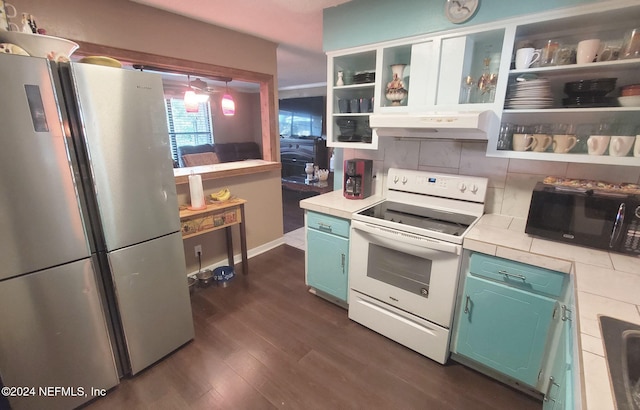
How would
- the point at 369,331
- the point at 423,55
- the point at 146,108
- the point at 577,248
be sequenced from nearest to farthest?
the point at 577,248 → the point at 146,108 → the point at 423,55 → the point at 369,331

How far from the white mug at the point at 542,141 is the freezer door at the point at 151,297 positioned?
2.25 meters

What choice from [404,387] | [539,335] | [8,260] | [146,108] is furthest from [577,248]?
[8,260]

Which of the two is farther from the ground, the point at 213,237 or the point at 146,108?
the point at 146,108

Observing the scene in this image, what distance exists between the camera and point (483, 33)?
1659mm

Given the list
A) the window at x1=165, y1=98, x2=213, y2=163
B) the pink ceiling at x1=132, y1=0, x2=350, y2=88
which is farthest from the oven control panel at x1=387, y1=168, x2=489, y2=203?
the window at x1=165, y1=98, x2=213, y2=163

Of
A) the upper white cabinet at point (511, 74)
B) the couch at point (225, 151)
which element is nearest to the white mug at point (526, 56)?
the upper white cabinet at point (511, 74)

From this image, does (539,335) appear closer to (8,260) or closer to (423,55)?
(423,55)

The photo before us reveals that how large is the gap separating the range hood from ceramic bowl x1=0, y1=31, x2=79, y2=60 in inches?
67.1

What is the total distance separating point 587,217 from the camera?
142 cm

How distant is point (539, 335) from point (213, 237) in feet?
8.85

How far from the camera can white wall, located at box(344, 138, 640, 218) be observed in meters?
1.64

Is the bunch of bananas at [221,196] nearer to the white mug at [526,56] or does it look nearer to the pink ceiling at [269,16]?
the pink ceiling at [269,16]

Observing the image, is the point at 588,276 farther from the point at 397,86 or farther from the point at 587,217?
the point at 397,86

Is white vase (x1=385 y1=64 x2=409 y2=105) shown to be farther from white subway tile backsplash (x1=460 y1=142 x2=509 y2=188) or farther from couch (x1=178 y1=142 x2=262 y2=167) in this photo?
couch (x1=178 y1=142 x2=262 y2=167)
